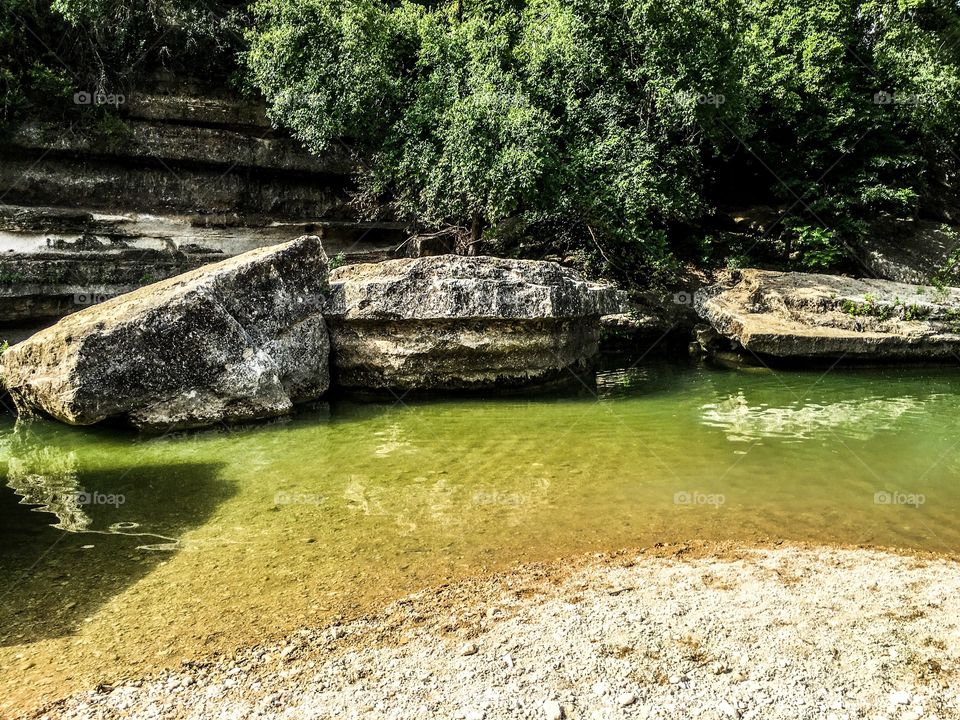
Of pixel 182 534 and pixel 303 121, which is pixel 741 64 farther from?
pixel 182 534

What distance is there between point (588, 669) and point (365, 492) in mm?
2991

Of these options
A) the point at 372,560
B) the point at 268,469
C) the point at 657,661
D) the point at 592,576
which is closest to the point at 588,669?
the point at 657,661

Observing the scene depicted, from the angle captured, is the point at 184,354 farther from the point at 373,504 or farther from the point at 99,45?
the point at 99,45

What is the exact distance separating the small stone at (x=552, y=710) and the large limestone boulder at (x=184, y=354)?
249 inches

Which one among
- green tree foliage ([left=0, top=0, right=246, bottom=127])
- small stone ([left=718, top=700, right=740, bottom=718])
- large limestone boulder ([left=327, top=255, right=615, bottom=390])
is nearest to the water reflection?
large limestone boulder ([left=327, top=255, right=615, bottom=390])

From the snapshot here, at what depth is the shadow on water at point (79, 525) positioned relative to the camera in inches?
147

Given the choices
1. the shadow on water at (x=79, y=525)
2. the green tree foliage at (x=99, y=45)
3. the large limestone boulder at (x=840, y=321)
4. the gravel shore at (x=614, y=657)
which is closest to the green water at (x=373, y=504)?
the shadow on water at (x=79, y=525)

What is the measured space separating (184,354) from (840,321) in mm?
11039

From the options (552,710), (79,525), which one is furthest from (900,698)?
(79,525)

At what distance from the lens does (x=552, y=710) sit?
2.69 metres

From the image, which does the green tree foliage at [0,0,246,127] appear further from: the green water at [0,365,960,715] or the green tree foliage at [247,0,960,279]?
the green water at [0,365,960,715]

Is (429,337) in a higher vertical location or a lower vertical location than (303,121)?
lower

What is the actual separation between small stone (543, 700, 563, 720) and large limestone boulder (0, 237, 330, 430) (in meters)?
6.34

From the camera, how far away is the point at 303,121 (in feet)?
45.2
